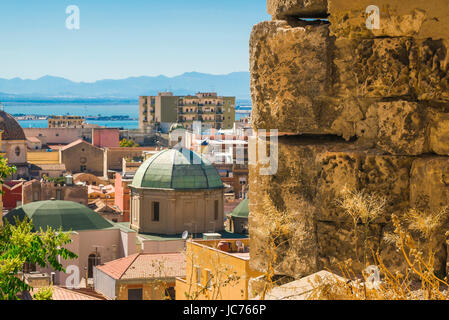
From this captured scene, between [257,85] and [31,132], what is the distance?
326 ft

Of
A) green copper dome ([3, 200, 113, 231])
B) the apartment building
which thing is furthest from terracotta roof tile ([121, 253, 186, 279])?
the apartment building

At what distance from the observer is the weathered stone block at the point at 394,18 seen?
3.14 m

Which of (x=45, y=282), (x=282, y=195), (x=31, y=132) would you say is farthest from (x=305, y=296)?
(x=31, y=132)

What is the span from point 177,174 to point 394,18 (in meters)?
37.0

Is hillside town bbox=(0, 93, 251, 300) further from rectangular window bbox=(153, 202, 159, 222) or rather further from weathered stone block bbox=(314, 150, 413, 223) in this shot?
weathered stone block bbox=(314, 150, 413, 223)

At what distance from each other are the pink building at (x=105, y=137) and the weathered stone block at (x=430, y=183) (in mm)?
84930

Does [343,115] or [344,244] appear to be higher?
[343,115]

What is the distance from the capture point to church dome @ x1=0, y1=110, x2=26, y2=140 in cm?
6719

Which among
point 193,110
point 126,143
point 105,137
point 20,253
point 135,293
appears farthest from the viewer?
point 193,110

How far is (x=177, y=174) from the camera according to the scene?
1576 inches

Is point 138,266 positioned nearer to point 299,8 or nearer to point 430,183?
point 299,8

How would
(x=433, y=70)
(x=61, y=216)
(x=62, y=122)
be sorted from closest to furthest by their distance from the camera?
(x=433, y=70) < (x=61, y=216) < (x=62, y=122)

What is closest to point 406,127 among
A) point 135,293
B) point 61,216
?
point 135,293

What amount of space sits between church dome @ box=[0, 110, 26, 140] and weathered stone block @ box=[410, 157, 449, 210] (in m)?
66.2
